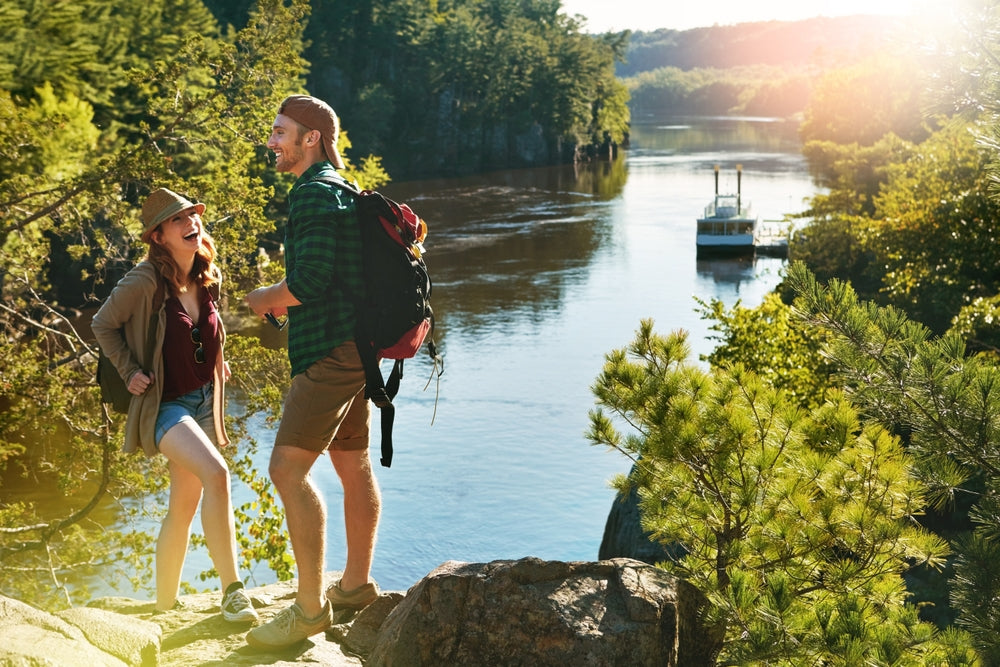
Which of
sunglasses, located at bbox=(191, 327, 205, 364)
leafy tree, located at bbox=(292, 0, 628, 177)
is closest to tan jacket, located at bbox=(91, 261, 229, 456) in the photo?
sunglasses, located at bbox=(191, 327, 205, 364)

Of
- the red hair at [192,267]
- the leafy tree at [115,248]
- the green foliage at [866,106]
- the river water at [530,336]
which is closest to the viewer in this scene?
the red hair at [192,267]

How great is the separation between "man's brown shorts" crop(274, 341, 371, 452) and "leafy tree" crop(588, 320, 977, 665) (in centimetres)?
131

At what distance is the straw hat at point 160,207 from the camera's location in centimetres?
473

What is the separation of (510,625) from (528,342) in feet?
82.5

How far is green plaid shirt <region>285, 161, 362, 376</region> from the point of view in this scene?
416 cm

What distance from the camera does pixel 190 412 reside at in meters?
4.79

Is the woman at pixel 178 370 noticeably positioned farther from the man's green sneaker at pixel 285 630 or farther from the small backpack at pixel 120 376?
the man's green sneaker at pixel 285 630

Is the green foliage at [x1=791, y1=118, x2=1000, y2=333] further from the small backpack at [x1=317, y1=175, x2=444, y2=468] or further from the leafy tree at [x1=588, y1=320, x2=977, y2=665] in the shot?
the small backpack at [x1=317, y1=175, x2=444, y2=468]

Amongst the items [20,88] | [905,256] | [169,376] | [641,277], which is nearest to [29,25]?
[20,88]

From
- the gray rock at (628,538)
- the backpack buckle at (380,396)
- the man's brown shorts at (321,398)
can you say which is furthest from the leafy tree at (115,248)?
the backpack buckle at (380,396)

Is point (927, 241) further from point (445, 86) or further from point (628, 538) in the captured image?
point (445, 86)

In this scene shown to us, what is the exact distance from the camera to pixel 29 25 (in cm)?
2889

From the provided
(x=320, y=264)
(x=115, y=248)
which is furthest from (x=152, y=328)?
(x=115, y=248)

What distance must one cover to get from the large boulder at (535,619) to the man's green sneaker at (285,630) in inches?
11.8
